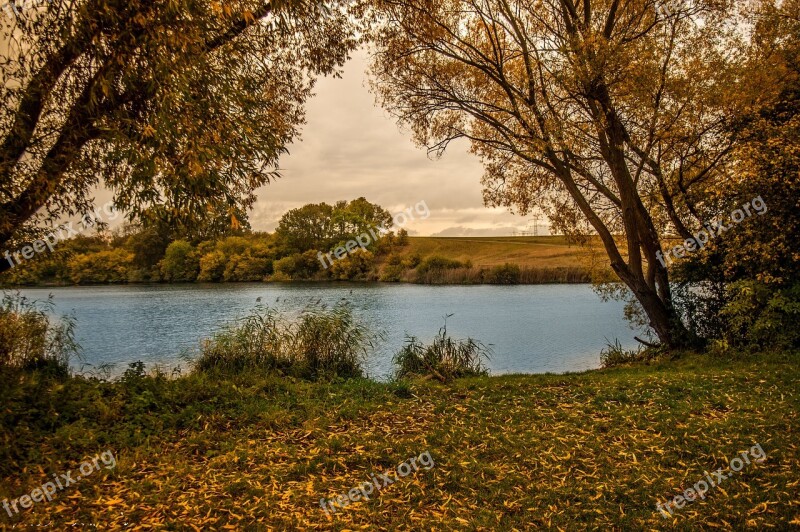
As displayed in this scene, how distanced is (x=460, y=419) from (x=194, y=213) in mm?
4526

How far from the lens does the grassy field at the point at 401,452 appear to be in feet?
14.0

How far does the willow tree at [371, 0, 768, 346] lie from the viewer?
1082 cm

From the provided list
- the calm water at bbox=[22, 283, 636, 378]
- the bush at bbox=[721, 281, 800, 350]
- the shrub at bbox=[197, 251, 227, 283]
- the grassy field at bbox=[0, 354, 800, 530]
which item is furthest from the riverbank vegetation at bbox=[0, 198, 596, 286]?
the grassy field at bbox=[0, 354, 800, 530]

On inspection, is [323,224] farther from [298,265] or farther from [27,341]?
[27,341]

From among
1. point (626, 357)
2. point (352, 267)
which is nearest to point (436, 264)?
point (352, 267)

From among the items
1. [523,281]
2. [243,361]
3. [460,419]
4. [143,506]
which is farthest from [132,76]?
[523,281]

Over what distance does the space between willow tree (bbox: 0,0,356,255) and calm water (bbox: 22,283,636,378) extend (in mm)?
7936

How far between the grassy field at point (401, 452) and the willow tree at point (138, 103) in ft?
8.57

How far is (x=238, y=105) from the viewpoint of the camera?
541 cm

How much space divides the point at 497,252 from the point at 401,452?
5915cm

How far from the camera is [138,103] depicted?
17.2ft

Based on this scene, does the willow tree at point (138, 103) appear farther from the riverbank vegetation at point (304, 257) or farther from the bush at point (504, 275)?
the riverbank vegetation at point (304, 257)

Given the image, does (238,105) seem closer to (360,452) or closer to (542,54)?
(360,452)

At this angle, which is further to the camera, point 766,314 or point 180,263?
point 180,263
